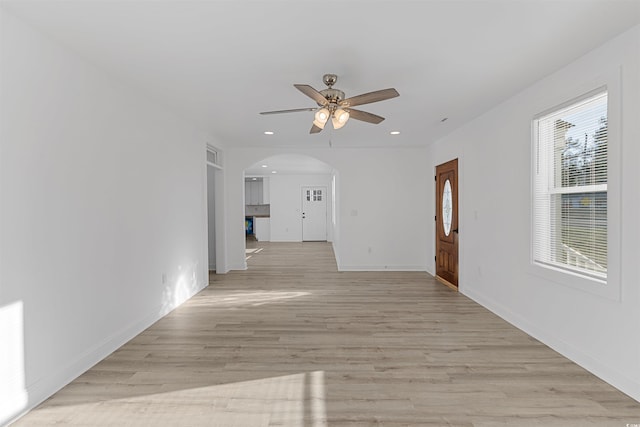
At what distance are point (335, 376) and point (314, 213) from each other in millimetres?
9464

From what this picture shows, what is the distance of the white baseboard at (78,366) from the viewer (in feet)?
7.11

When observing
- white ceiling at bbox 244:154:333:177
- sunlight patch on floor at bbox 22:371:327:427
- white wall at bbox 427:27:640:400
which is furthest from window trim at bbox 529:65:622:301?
white ceiling at bbox 244:154:333:177

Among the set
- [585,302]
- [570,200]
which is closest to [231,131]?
[570,200]

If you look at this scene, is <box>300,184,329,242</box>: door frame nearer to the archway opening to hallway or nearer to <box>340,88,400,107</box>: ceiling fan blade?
the archway opening to hallway

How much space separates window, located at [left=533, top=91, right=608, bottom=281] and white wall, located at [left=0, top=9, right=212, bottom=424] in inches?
158

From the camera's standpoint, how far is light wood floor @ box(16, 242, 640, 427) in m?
2.09

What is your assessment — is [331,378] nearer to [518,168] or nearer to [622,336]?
[622,336]

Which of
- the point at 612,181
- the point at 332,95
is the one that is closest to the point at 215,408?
the point at 332,95

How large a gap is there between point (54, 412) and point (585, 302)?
3877 millimetres

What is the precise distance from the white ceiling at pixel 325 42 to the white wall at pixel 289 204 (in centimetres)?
802

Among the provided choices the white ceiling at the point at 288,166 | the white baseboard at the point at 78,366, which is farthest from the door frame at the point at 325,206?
the white baseboard at the point at 78,366

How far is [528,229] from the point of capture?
3.45 m

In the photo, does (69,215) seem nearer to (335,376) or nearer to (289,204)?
(335,376)

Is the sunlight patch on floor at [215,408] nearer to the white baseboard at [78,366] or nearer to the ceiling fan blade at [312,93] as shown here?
the white baseboard at [78,366]
